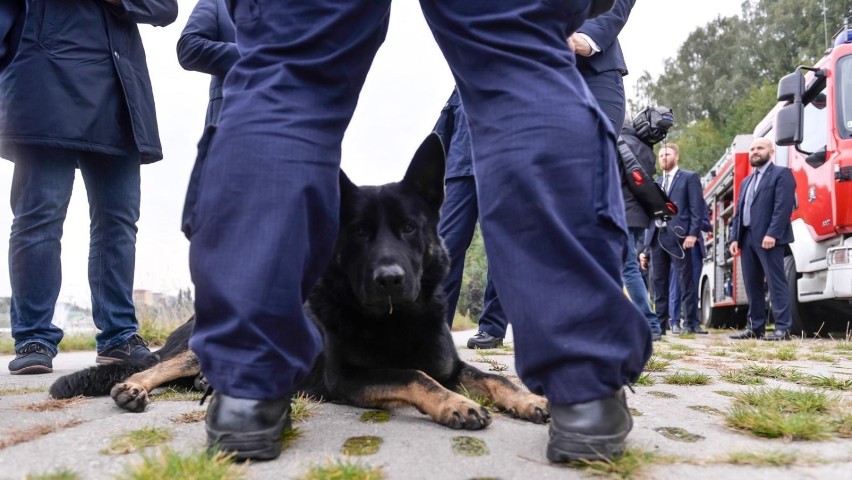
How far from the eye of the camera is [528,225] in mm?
1581

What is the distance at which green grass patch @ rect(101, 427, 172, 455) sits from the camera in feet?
5.43

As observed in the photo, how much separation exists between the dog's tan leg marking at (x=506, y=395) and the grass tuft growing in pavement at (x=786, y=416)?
0.57 meters

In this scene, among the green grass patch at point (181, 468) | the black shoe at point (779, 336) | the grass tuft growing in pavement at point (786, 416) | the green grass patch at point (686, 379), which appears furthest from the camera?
the black shoe at point (779, 336)

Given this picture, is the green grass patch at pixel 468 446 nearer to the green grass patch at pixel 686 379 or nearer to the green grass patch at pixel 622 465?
the green grass patch at pixel 622 465

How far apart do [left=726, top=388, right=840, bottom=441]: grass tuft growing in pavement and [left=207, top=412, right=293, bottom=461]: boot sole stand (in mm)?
1318

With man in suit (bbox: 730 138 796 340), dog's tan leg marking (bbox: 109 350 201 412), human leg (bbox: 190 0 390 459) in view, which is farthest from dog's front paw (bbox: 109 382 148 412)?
man in suit (bbox: 730 138 796 340)

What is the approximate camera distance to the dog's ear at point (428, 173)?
113 inches

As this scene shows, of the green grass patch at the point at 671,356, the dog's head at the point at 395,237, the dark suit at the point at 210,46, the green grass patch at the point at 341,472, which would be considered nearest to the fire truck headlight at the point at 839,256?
the green grass patch at the point at 671,356

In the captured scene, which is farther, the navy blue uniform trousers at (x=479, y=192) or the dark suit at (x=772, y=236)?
the dark suit at (x=772, y=236)

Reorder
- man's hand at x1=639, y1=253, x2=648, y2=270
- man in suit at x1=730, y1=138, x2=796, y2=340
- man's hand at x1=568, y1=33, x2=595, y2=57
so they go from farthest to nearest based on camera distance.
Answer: man's hand at x1=639, y1=253, x2=648, y2=270 → man in suit at x1=730, y1=138, x2=796, y2=340 → man's hand at x1=568, y1=33, x2=595, y2=57

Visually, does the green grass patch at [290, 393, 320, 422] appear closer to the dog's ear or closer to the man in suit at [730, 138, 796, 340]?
the dog's ear

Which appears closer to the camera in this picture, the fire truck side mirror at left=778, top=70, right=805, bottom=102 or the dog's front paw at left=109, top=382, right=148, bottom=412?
the dog's front paw at left=109, top=382, right=148, bottom=412

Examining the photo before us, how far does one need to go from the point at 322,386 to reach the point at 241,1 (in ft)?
4.87

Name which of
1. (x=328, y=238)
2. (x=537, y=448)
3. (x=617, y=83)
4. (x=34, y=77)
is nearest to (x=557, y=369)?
(x=537, y=448)
